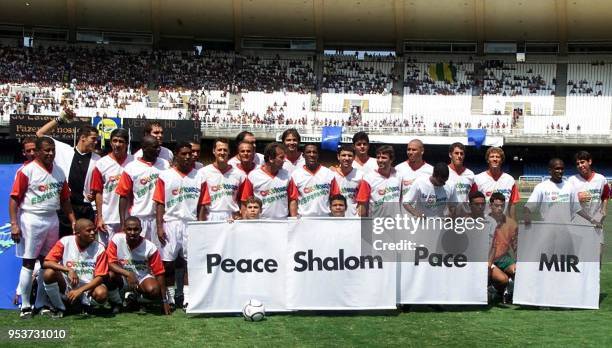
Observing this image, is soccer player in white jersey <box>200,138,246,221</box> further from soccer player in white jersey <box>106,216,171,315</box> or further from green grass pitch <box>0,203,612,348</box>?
green grass pitch <box>0,203,612,348</box>

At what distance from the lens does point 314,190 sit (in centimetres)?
752

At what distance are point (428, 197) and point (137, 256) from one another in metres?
3.23

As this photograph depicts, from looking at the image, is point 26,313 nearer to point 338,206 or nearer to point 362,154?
point 338,206

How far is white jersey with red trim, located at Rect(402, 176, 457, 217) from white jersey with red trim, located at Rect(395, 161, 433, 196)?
15cm

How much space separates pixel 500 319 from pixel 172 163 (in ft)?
13.0

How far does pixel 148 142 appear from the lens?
A: 7.36 metres

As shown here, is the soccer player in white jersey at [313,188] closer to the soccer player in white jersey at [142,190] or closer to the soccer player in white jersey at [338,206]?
the soccer player in white jersey at [338,206]

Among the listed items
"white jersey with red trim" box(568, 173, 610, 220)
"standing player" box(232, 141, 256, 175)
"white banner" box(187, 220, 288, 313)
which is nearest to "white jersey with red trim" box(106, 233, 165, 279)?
"white banner" box(187, 220, 288, 313)

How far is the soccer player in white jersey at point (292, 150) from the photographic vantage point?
7898 millimetres

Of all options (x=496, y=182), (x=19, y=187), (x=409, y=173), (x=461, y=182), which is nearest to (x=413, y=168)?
(x=409, y=173)

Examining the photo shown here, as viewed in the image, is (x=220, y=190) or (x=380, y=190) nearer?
(x=220, y=190)

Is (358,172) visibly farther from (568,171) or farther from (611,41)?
(611,41)

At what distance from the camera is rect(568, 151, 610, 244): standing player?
26.7ft

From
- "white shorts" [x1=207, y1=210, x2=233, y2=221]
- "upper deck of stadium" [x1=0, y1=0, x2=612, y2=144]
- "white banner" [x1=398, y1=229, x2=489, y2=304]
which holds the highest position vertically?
"upper deck of stadium" [x1=0, y1=0, x2=612, y2=144]
